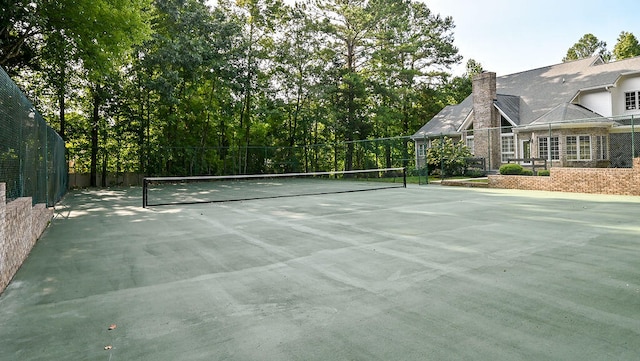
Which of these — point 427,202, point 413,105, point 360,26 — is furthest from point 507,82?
point 427,202

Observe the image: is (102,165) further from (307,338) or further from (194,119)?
Result: (307,338)

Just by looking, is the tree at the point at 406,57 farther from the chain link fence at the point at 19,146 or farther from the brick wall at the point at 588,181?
the chain link fence at the point at 19,146

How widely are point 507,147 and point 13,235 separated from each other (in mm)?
25370

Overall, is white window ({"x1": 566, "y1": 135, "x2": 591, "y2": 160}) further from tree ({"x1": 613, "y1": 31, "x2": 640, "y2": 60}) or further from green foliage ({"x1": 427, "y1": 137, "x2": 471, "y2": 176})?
tree ({"x1": 613, "y1": 31, "x2": 640, "y2": 60})

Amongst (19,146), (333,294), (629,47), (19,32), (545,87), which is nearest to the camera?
(333,294)

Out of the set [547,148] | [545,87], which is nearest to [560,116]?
[547,148]

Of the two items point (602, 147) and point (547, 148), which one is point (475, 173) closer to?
point (547, 148)

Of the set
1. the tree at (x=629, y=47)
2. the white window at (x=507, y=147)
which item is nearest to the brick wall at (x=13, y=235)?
the white window at (x=507, y=147)

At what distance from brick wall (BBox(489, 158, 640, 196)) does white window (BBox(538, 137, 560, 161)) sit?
684 cm

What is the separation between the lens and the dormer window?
21.6 metres

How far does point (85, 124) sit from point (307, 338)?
2713 cm

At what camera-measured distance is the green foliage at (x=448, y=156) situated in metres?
20.5

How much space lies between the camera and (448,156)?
67.9 ft

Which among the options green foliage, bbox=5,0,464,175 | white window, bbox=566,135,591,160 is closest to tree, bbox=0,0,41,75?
green foliage, bbox=5,0,464,175
